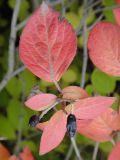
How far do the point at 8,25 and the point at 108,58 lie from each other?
2.25 ft

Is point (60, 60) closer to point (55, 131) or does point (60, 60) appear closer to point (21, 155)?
point (55, 131)

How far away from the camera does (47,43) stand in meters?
0.47

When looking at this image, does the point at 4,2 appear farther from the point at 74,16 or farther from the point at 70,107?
the point at 70,107

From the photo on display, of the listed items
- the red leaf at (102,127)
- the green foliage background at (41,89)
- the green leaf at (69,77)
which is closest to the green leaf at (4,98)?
the green foliage background at (41,89)

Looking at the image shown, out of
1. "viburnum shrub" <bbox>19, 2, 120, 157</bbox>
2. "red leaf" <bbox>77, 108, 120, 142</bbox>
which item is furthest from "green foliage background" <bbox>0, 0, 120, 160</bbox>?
"viburnum shrub" <bbox>19, 2, 120, 157</bbox>

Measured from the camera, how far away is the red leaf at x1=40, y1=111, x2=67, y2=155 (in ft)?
1.66

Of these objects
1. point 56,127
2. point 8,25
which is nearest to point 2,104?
point 8,25

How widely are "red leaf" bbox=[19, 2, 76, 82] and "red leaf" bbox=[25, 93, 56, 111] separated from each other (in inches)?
1.0

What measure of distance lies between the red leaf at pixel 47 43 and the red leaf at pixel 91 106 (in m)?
0.05

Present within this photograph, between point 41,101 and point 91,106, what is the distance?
7 centimetres

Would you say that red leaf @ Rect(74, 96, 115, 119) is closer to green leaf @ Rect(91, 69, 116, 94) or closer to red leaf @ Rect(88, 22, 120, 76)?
red leaf @ Rect(88, 22, 120, 76)

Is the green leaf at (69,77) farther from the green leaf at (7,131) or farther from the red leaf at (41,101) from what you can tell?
the red leaf at (41,101)

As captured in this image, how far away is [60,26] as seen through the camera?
467 mm

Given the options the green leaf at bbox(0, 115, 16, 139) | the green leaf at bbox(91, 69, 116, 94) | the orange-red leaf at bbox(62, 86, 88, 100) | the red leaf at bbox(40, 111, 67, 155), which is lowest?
the green leaf at bbox(0, 115, 16, 139)
